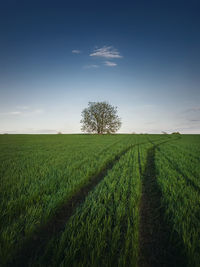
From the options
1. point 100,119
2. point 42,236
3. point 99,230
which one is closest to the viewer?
point 99,230

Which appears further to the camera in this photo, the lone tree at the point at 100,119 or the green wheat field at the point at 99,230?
the lone tree at the point at 100,119

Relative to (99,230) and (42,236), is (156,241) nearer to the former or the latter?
(99,230)

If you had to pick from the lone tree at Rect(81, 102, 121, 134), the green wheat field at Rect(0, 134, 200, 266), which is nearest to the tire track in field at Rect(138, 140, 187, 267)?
the green wheat field at Rect(0, 134, 200, 266)

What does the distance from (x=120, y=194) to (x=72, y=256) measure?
1992 mm

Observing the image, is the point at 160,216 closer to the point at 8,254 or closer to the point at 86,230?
the point at 86,230

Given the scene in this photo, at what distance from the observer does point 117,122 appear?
174 ft

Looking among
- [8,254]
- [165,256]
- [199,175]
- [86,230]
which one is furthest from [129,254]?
[199,175]

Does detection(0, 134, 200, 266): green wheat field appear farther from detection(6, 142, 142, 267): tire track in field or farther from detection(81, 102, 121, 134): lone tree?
detection(81, 102, 121, 134): lone tree

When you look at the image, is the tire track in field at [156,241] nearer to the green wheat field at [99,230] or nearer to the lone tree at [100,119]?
the green wheat field at [99,230]

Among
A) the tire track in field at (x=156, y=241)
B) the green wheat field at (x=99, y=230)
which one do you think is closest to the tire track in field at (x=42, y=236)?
the green wheat field at (x=99, y=230)

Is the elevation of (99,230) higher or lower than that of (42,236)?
higher

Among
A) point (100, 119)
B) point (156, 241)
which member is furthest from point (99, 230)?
point (100, 119)

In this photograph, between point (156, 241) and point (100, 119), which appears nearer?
point (156, 241)

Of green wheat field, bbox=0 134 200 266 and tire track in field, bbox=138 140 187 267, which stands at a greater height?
green wheat field, bbox=0 134 200 266
